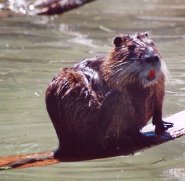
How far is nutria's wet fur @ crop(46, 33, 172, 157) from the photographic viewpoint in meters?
5.23

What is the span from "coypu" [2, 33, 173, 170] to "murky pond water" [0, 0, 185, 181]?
182 mm

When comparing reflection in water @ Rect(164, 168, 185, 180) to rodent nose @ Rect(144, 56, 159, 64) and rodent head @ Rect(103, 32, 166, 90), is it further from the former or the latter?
rodent nose @ Rect(144, 56, 159, 64)

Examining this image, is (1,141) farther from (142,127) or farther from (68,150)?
(142,127)

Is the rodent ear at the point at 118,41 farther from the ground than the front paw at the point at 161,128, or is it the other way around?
the rodent ear at the point at 118,41

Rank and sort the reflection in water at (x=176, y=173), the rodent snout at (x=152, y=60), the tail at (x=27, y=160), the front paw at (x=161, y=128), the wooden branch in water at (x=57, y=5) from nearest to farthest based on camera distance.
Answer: the rodent snout at (x=152, y=60) < the reflection in water at (x=176, y=173) < the tail at (x=27, y=160) < the front paw at (x=161, y=128) < the wooden branch in water at (x=57, y=5)

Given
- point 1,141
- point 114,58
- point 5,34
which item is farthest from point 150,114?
point 5,34

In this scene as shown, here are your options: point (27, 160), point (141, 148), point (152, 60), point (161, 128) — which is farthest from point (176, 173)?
point (27, 160)

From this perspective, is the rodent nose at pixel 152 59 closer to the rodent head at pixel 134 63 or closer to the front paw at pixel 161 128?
the rodent head at pixel 134 63

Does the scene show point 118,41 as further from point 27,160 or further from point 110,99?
point 27,160

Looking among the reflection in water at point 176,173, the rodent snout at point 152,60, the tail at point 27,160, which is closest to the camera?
the rodent snout at point 152,60

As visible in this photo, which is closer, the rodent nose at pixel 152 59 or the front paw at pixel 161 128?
the rodent nose at pixel 152 59

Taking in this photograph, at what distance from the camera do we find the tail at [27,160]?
540 cm

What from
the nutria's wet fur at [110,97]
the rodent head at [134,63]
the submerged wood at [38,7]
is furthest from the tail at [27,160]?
the submerged wood at [38,7]

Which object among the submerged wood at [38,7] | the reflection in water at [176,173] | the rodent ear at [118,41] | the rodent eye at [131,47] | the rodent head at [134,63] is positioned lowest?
the submerged wood at [38,7]
